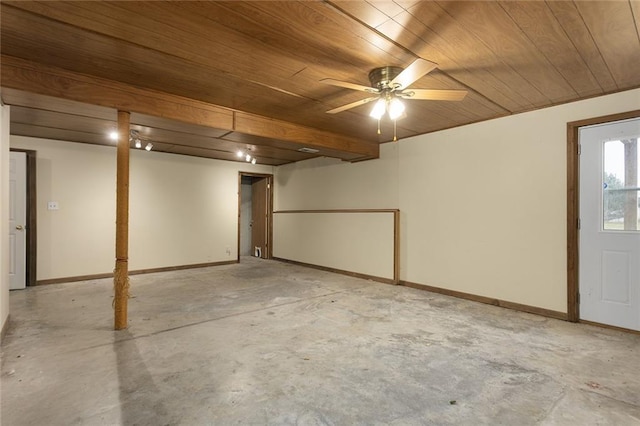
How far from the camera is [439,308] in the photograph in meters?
3.90

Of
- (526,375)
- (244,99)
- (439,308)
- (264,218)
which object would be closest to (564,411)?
(526,375)

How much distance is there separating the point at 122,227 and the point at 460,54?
138 inches

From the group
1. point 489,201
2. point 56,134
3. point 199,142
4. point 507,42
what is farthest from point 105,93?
point 489,201

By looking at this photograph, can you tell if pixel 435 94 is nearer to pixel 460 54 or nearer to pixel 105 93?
pixel 460 54

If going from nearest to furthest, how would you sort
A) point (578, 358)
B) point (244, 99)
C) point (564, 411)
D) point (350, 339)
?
point (564, 411) → point (578, 358) → point (350, 339) → point (244, 99)

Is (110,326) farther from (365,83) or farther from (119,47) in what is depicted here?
(365,83)

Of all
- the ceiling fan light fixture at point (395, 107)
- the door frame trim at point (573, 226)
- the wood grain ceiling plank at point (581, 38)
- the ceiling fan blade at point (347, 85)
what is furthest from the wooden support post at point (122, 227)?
the door frame trim at point (573, 226)

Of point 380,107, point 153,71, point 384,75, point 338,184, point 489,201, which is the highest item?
point 153,71

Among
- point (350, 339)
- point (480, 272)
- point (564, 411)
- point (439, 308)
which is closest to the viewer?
point (564, 411)

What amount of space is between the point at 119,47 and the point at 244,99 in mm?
1308

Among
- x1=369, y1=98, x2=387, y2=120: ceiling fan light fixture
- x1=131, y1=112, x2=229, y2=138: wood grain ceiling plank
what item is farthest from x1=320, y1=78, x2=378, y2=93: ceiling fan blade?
x1=131, y1=112, x2=229, y2=138: wood grain ceiling plank

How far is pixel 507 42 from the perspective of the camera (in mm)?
2275

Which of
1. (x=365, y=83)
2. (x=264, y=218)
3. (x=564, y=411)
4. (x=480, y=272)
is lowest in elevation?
(x=564, y=411)

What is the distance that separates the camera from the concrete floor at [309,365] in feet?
6.12
